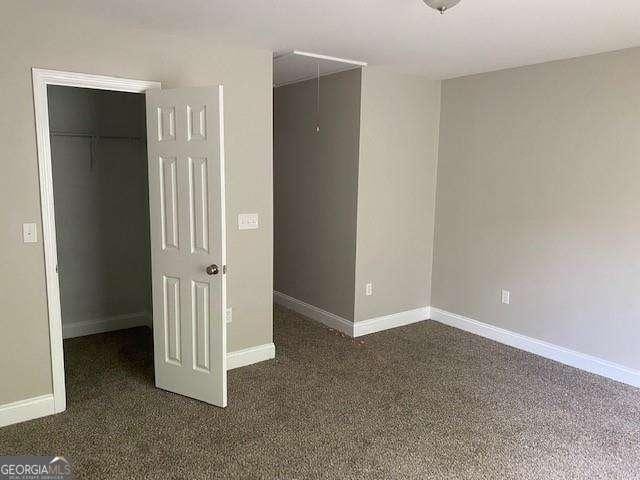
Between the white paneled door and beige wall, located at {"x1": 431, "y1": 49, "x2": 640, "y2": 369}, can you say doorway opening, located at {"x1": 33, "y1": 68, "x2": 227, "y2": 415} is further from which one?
beige wall, located at {"x1": 431, "y1": 49, "x2": 640, "y2": 369}

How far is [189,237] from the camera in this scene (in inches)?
123

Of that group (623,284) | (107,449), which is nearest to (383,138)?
(623,284)

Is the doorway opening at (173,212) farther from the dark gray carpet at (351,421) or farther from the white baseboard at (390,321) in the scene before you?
the white baseboard at (390,321)

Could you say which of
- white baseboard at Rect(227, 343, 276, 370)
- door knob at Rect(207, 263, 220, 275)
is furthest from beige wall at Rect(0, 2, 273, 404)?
door knob at Rect(207, 263, 220, 275)

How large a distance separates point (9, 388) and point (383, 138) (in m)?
3.34

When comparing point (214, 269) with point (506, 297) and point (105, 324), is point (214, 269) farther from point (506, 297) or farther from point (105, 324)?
point (506, 297)

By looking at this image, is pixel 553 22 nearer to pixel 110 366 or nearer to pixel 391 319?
pixel 391 319

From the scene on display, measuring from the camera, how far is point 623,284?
11.7 ft

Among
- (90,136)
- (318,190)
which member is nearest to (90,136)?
(90,136)

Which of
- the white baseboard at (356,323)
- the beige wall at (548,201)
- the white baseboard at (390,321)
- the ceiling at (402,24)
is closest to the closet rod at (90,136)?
the ceiling at (402,24)

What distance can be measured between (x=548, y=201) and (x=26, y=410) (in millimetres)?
3958

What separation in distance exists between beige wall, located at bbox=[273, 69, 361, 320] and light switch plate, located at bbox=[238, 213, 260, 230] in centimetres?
100

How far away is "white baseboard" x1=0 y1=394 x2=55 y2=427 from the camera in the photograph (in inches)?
114

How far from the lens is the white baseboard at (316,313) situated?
180 inches
